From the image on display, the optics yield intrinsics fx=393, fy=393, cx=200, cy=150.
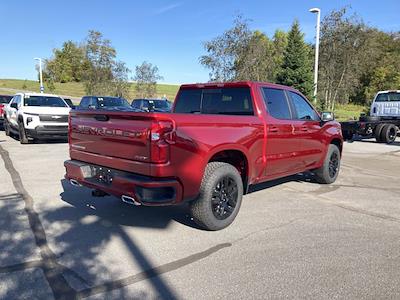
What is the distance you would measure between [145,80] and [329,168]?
34.4 metres

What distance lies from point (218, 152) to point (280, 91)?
2056mm

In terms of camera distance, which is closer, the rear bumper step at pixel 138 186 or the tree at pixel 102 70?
the rear bumper step at pixel 138 186

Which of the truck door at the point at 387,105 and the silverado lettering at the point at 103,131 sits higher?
the truck door at the point at 387,105

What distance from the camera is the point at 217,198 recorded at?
193 inches

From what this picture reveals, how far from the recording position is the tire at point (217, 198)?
4676mm

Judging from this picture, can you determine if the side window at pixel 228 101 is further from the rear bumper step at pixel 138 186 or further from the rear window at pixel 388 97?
the rear window at pixel 388 97

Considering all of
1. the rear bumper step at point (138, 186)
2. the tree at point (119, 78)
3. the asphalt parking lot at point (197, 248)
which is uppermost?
the tree at point (119, 78)

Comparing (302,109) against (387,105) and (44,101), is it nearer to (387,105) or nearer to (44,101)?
(44,101)

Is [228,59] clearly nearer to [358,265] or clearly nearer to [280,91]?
[280,91]

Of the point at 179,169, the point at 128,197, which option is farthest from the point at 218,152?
the point at 128,197

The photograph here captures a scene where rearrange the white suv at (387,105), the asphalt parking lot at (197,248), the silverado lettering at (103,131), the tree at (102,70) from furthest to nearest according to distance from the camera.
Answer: the tree at (102,70), the white suv at (387,105), the silverado lettering at (103,131), the asphalt parking lot at (197,248)

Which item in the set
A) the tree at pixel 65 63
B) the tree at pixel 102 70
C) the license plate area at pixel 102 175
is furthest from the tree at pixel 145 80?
the tree at pixel 65 63

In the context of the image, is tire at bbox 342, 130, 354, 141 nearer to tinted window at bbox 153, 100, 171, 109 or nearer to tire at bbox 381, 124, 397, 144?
tire at bbox 381, 124, 397, 144

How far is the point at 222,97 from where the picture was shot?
19.6 ft
